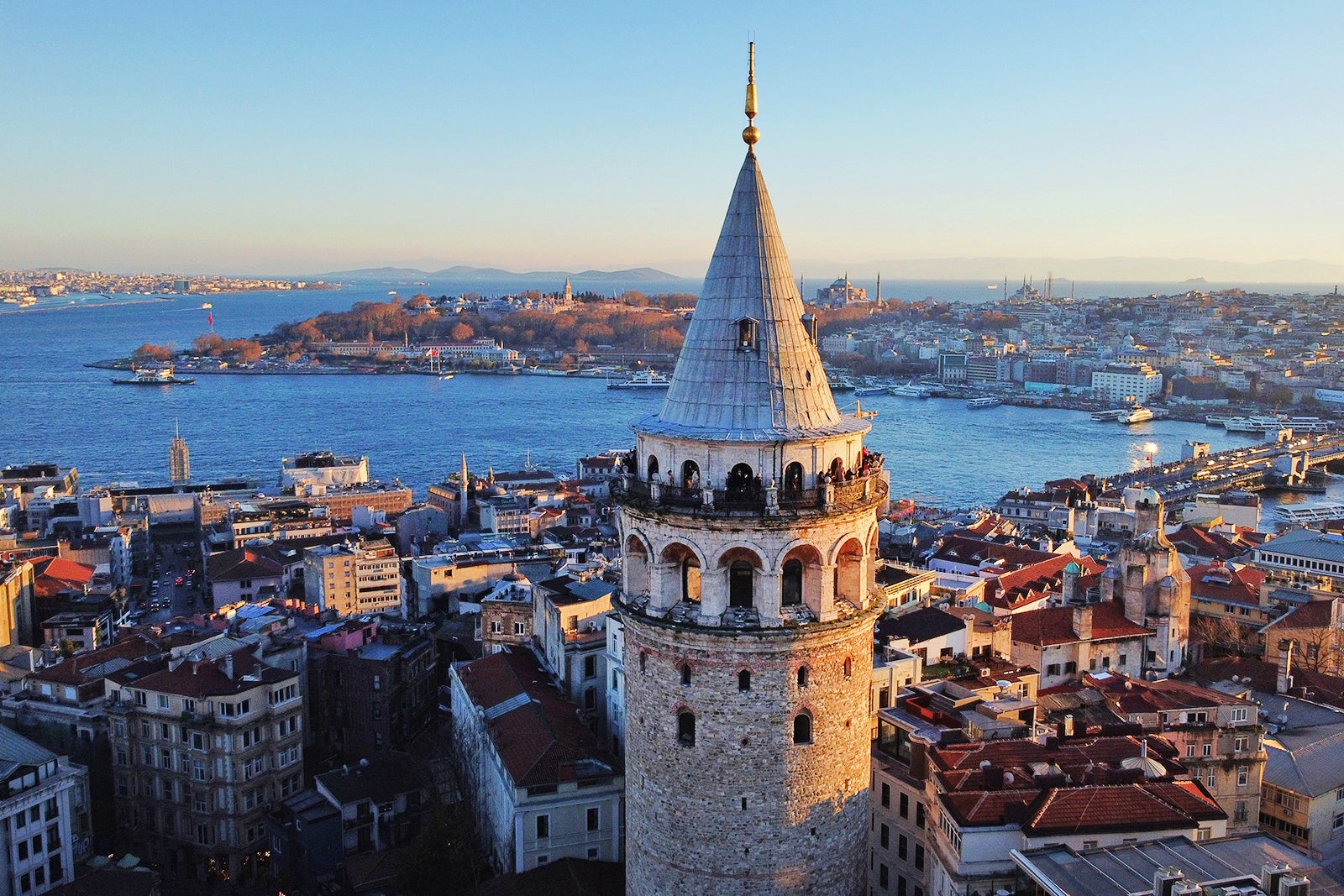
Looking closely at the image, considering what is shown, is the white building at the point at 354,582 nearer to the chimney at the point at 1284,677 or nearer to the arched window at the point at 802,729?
the chimney at the point at 1284,677

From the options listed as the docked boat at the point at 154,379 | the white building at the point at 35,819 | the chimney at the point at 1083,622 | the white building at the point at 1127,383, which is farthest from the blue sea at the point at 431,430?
the white building at the point at 35,819

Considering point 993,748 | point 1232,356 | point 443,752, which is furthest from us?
point 1232,356

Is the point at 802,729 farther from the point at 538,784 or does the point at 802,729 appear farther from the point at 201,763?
the point at 201,763

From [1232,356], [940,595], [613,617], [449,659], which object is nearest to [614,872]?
[613,617]

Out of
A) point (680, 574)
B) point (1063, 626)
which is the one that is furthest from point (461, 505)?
point (680, 574)

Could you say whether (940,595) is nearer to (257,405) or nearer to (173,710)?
(173,710)

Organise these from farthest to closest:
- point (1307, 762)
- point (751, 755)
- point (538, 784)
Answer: point (538, 784), point (1307, 762), point (751, 755)

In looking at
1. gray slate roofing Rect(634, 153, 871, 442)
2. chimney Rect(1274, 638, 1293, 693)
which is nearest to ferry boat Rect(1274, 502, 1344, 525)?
chimney Rect(1274, 638, 1293, 693)
